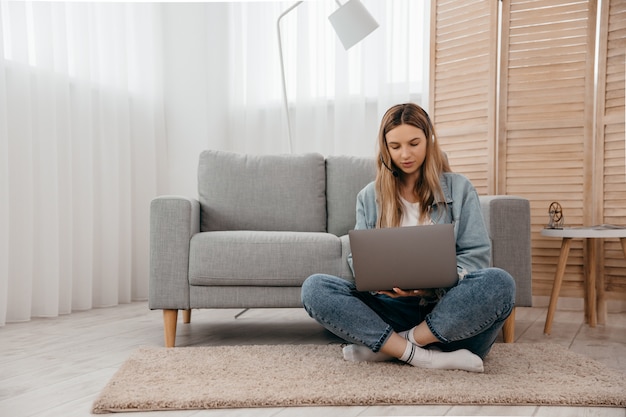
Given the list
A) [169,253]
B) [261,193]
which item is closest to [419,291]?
[169,253]

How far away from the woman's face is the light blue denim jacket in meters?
0.11

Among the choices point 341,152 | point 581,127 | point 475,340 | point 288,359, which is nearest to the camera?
point 475,340

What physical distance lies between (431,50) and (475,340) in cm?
199

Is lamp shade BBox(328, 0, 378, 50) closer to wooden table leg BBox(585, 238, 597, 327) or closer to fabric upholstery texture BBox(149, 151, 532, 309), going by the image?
fabric upholstery texture BBox(149, 151, 532, 309)

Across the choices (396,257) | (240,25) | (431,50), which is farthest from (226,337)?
(240,25)

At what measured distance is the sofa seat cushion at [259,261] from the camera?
2.14m

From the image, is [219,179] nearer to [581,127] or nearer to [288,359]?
[288,359]

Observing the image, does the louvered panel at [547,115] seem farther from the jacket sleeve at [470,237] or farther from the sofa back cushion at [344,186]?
the jacket sleeve at [470,237]

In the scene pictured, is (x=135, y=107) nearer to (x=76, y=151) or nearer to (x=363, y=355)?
(x=76, y=151)

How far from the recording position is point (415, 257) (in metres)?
1.59

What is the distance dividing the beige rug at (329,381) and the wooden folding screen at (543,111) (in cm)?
112

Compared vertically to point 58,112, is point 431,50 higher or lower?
higher

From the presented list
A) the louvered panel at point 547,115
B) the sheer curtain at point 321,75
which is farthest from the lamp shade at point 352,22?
the sheer curtain at point 321,75

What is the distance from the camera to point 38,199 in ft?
9.59
